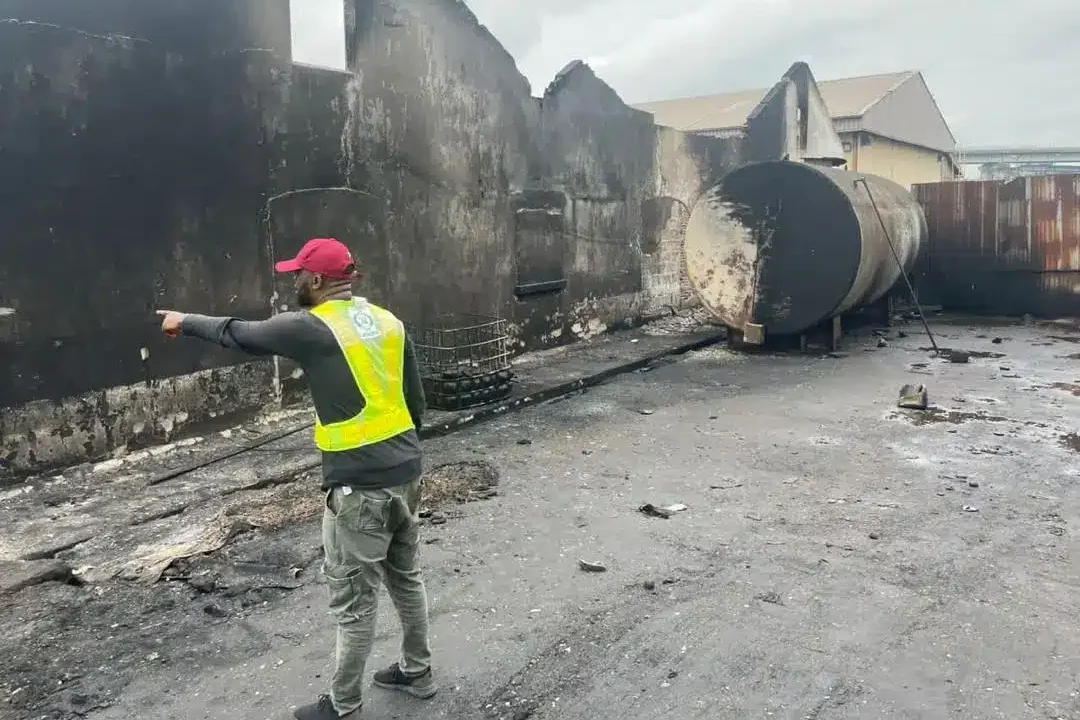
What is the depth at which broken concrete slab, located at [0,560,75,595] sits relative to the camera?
420 cm

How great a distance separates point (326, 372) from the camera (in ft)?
9.97

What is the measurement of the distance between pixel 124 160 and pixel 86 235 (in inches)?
24.0

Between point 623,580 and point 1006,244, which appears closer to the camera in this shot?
point 623,580

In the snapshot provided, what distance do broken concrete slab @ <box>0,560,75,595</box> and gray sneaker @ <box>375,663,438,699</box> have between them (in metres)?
2.03

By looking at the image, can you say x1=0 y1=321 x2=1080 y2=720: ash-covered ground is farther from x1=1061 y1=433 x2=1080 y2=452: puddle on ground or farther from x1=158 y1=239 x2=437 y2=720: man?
x1=158 y1=239 x2=437 y2=720: man

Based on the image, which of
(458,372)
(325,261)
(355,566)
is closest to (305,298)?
(325,261)

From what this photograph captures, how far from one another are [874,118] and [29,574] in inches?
1128

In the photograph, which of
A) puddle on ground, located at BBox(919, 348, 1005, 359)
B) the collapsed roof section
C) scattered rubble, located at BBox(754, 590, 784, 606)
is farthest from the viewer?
the collapsed roof section

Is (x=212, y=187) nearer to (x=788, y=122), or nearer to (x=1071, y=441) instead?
(x=1071, y=441)

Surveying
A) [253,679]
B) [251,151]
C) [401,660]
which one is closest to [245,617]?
[253,679]

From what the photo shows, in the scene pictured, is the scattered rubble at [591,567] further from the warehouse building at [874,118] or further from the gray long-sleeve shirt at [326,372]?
the warehouse building at [874,118]

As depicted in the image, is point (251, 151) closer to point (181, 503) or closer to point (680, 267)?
point (181, 503)

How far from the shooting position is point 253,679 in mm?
3363

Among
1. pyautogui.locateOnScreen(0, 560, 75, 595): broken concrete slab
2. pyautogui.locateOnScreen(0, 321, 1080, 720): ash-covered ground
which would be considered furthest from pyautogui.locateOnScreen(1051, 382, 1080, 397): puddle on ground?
pyautogui.locateOnScreen(0, 560, 75, 595): broken concrete slab
